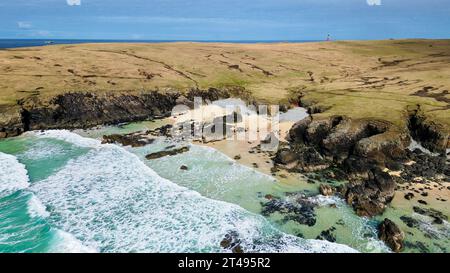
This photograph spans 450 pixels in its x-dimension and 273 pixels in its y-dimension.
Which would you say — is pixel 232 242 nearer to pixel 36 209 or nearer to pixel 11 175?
pixel 36 209

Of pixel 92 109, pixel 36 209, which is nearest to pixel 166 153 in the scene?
pixel 36 209

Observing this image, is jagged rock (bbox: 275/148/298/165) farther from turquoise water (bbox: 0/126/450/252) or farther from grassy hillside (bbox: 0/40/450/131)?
grassy hillside (bbox: 0/40/450/131)

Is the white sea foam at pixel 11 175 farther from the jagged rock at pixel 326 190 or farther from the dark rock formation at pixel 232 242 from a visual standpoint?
the jagged rock at pixel 326 190

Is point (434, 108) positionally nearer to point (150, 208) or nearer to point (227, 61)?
point (150, 208)

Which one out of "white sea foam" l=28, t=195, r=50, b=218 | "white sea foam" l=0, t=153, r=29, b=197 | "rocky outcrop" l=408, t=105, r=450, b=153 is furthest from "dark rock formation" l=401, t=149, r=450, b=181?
"white sea foam" l=0, t=153, r=29, b=197

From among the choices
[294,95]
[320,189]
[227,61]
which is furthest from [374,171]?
[227,61]

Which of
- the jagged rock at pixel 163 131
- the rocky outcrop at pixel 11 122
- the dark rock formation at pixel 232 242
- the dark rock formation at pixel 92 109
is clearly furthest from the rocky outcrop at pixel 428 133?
the rocky outcrop at pixel 11 122
